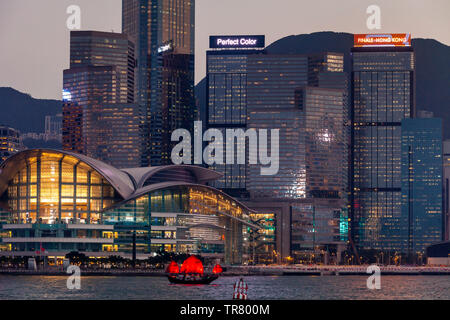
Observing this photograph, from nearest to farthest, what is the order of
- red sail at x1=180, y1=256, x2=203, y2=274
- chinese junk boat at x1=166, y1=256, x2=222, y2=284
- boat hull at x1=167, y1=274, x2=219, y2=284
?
boat hull at x1=167, y1=274, x2=219, y2=284, chinese junk boat at x1=166, y1=256, x2=222, y2=284, red sail at x1=180, y1=256, x2=203, y2=274

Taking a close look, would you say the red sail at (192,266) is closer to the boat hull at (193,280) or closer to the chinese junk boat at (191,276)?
the chinese junk boat at (191,276)

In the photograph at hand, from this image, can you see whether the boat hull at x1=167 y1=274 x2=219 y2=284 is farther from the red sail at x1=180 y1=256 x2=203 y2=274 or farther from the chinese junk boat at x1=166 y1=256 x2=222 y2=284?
the red sail at x1=180 y1=256 x2=203 y2=274

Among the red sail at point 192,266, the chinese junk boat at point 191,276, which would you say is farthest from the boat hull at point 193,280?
the red sail at point 192,266

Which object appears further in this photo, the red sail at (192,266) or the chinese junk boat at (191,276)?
the red sail at (192,266)

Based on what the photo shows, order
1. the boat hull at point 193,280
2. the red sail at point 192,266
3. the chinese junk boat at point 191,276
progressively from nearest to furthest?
1. the boat hull at point 193,280
2. the chinese junk boat at point 191,276
3. the red sail at point 192,266

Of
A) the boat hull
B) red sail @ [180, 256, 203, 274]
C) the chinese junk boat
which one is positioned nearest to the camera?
the boat hull

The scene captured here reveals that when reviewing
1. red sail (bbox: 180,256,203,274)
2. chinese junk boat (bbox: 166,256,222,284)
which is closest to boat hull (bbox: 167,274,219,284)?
chinese junk boat (bbox: 166,256,222,284)

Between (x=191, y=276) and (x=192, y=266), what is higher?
(x=192, y=266)

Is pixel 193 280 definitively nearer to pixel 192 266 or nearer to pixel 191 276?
pixel 191 276

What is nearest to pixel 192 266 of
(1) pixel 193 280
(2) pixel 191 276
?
(2) pixel 191 276

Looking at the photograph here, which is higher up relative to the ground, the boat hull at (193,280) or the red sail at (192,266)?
the red sail at (192,266)

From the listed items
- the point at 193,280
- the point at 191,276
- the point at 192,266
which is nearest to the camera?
the point at 193,280
